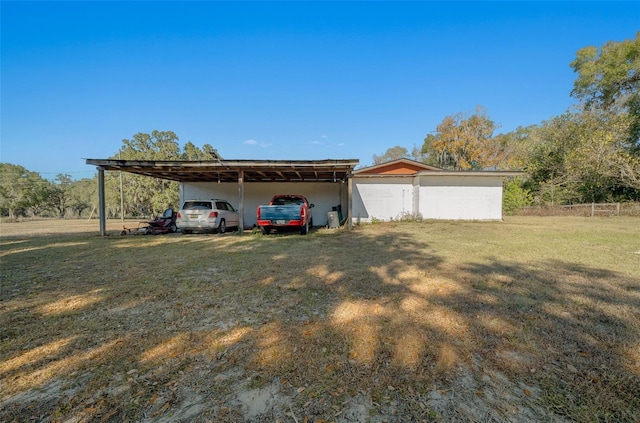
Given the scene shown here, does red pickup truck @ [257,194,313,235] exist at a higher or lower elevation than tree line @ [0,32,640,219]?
lower

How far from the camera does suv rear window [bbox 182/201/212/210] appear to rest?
36.4 feet

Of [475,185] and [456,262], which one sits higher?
[475,185]

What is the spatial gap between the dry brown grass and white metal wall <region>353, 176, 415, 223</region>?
31.8 ft

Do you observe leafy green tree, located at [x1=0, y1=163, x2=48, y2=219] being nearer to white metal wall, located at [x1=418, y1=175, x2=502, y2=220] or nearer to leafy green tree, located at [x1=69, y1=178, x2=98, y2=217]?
leafy green tree, located at [x1=69, y1=178, x2=98, y2=217]

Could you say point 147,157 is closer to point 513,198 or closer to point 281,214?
point 281,214

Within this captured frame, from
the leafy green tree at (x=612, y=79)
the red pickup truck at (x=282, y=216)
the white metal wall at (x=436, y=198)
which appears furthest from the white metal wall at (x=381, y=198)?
the leafy green tree at (x=612, y=79)

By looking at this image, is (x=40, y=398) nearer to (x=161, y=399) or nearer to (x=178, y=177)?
A: (x=161, y=399)

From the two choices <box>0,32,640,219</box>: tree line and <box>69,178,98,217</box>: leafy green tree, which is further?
<box>69,178,98,217</box>: leafy green tree

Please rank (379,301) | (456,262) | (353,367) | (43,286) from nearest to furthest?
(353,367) < (379,301) < (43,286) < (456,262)

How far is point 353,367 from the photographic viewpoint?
2.26 meters

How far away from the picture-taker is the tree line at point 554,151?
59.2ft

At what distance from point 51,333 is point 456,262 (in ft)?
20.4

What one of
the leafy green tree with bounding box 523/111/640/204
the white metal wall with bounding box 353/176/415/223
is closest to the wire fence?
the leafy green tree with bounding box 523/111/640/204

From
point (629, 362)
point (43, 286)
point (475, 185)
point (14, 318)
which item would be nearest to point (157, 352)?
point (14, 318)
